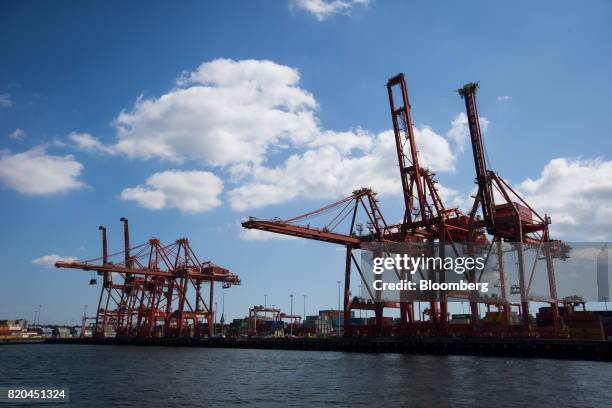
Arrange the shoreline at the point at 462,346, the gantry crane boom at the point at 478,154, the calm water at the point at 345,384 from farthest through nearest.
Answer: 1. the gantry crane boom at the point at 478,154
2. the shoreline at the point at 462,346
3. the calm water at the point at 345,384

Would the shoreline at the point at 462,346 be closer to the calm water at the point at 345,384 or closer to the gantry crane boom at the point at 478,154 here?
the calm water at the point at 345,384

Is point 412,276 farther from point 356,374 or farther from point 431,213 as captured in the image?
point 356,374

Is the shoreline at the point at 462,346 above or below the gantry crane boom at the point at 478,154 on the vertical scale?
below

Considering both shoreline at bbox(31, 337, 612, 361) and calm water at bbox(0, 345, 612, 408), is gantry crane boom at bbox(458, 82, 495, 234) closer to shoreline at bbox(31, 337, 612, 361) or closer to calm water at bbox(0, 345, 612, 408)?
shoreline at bbox(31, 337, 612, 361)

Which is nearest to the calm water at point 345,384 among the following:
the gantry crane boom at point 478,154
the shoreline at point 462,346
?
the shoreline at point 462,346

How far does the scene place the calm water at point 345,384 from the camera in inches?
944

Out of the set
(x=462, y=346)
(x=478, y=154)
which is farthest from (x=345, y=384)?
(x=478, y=154)

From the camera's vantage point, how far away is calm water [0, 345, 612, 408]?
24.0m

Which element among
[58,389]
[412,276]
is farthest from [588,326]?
[58,389]

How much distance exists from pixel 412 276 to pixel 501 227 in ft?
39.3

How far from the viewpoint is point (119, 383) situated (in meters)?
31.8

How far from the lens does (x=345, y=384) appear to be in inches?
1174

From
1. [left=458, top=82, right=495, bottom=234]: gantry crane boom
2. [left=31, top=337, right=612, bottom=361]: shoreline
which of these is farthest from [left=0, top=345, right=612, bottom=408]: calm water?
[left=458, top=82, right=495, bottom=234]: gantry crane boom

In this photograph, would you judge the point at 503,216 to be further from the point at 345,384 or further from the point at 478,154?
the point at 345,384
